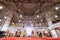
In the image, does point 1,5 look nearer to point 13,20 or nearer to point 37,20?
point 13,20

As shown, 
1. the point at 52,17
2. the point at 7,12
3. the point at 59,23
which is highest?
the point at 7,12

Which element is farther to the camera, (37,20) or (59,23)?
(37,20)

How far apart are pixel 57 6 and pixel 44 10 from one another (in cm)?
184

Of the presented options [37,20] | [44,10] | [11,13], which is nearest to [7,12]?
[11,13]

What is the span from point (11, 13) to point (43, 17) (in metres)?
3.79

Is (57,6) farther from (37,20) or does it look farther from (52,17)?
(37,20)

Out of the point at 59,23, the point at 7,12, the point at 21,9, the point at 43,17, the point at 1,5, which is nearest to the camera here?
the point at 59,23

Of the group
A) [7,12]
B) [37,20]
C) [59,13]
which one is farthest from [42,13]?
[7,12]

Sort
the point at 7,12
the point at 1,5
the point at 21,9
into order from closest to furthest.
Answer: the point at 1,5, the point at 7,12, the point at 21,9

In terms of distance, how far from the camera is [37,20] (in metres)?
11.3

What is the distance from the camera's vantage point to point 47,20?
1077 centimetres

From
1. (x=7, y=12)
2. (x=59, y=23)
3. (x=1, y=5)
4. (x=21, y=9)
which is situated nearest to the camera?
(x=59, y=23)

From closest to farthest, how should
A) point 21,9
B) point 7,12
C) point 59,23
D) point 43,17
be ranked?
point 59,23 < point 7,12 < point 43,17 < point 21,9

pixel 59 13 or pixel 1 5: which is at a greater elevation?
pixel 1 5
